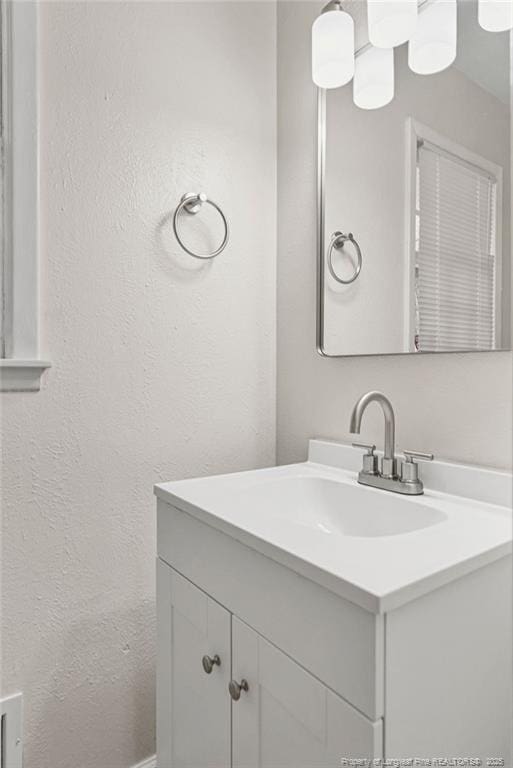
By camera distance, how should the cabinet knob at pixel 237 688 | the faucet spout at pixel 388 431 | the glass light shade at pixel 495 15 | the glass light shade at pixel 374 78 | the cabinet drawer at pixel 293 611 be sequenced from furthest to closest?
the glass light shade at pixel 374 78, the faucet spout at pixel 388 431, the glass light shade at pixel 495 15, the cabinet knob at pixel 237 688, the cabinet drawer at pixel 293 611

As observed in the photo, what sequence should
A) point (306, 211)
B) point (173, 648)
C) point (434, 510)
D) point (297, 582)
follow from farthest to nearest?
point (306, 211) < point (173, 648) < point (434, 510) < point (297, 582)

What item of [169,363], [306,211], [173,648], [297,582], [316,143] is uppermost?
[316,143]

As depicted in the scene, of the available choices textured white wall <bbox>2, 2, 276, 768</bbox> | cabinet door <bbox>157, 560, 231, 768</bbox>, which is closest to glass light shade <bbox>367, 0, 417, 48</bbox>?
textured white wall <bbox>2, 2, 276, 768</bbox>

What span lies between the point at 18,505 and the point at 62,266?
0.55 metres

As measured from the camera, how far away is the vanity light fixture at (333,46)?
1256 mm

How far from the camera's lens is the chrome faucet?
1.04 meters

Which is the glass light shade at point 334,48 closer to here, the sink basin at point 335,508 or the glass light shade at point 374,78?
the glass light shade at point 374,78

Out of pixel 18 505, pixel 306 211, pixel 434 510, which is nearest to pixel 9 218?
pixel 18 505

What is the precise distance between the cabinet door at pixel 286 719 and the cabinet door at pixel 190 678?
0.04 m

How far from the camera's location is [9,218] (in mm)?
1092

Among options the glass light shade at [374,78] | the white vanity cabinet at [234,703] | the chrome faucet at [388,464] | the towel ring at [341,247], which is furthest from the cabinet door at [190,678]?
the glass light shade at [374,78]

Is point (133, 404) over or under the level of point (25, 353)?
under

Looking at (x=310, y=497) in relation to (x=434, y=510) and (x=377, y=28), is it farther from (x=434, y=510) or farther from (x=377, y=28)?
(x=377, y=28)

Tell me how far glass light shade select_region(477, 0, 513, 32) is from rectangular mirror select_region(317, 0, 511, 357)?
16 millimetres
